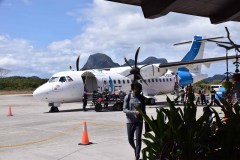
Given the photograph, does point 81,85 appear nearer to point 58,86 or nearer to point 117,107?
point 58,86

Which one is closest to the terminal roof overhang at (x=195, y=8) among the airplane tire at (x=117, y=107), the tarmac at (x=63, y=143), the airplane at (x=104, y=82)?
the tarmac at (x=63, y=143)

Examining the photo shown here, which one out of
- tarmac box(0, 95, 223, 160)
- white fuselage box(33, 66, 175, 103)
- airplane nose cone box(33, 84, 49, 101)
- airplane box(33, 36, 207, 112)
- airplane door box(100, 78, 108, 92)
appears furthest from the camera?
airplane door box(100, 78, 108, 92)

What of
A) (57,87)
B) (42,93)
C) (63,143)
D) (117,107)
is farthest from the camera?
(117,107)

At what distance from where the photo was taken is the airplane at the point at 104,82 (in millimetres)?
21484

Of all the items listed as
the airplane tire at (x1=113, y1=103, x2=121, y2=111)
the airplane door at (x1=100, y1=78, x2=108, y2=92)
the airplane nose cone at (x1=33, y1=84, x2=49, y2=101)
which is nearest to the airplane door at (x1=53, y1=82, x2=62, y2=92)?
the airplane nose cone at (x1=33, y1=84, x2=49, y2=101)

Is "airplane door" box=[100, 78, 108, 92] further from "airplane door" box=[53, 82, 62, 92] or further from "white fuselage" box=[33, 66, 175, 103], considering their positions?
"airplane door" box=[53, 82, 62, 92]

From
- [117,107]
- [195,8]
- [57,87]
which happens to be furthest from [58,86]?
[195,8]

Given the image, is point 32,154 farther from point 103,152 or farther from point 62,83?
point 62,83

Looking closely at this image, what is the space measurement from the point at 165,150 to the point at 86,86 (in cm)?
2165

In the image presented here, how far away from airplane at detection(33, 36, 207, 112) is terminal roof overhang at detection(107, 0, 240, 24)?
1576cm

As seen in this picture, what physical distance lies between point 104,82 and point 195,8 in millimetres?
19487

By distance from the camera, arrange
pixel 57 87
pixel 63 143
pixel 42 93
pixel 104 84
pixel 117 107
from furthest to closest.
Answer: pixel 104 84, pixel 117 107, pixel 57 87, pixel 42 93, pixel 63 143

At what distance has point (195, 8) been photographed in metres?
4.78

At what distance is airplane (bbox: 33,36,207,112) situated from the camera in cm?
2148
